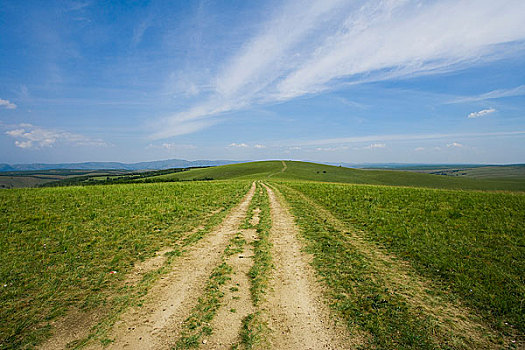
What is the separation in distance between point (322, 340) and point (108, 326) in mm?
4948

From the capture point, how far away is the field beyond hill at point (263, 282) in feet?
16.9

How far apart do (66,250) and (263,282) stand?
8772 mm

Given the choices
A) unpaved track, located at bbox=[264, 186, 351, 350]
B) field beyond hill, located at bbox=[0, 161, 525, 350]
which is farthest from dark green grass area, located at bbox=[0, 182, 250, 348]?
unpaved track, located at bbox=[264, 186, 351, 350]

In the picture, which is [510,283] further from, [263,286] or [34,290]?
[34,290]

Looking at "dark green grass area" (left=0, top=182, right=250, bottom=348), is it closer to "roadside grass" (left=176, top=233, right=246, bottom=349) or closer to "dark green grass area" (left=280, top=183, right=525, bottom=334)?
"roadside grass" (left=176, top=233, right=246, bottom=349)

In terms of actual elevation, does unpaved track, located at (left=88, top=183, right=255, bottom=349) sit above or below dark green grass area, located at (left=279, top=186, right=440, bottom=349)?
above

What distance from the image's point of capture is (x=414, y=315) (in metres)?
5.83

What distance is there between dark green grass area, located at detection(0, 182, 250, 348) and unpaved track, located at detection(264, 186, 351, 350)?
5.04 m

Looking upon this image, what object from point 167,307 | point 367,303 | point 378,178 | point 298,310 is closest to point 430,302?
point 367,303

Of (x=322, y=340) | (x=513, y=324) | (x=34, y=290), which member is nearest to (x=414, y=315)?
(x=513, y=324)

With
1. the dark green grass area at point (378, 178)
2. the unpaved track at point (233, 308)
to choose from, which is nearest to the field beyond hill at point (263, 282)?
the unpaved track at point (233, 308)

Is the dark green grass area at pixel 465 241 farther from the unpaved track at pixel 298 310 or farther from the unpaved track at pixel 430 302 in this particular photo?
the unpaved track at pixel 298 310

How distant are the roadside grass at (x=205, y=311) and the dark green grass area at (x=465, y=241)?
6847 millimetres

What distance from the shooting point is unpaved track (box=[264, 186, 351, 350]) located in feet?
16.1
